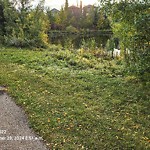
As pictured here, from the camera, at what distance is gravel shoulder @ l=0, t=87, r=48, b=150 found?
543 centimetres

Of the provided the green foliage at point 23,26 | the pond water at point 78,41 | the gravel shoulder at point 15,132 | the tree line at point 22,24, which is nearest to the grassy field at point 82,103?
the gravel shoulder at point 15,132

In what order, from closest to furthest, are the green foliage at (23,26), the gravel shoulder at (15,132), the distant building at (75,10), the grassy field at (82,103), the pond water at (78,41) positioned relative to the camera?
the gravel shoulder at (15,132) < the grassy field at (82,103) < the green foliage at (23,26) < the pond water at (78,41) < the distant building at (75,10)

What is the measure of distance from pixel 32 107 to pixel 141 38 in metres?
3.87

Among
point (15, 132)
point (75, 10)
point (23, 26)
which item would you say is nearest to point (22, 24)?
point (23, 26)

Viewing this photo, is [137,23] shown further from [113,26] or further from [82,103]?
[113,26]

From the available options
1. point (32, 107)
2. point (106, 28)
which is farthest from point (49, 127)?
point (106, 28)

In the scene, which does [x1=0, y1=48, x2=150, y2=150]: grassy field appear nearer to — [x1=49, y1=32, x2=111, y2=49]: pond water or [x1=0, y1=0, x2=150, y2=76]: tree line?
[x1=0, y1=0, x2=150, y2=76]: tree line

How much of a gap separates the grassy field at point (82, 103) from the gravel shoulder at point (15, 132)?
7.2 inches

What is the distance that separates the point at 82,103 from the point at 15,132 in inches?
93.9

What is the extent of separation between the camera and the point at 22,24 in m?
19.9

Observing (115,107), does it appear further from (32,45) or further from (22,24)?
(22,24)

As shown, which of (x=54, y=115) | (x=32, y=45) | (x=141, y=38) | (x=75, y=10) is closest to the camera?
(x=54, y=115)

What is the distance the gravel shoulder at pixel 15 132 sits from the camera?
5.43 m

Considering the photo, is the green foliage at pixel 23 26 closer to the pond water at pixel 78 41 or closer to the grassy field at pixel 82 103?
the pond water at pixel 78 41
